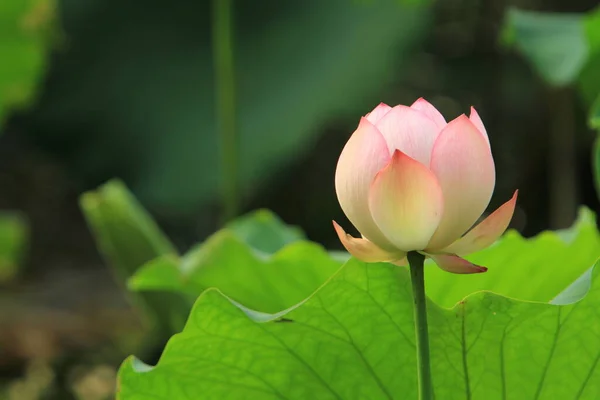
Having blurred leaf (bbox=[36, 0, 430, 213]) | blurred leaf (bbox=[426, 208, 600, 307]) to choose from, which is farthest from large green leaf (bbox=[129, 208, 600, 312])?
blurred leaf (bbox=[36, 0, 430, 213])

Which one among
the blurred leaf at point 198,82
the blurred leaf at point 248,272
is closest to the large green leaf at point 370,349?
the blurred leaf at point 248,272

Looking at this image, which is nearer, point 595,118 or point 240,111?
point 595,118

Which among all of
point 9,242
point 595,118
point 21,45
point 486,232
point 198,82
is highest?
point 486,232

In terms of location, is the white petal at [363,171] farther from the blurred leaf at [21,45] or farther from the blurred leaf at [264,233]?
the blurred leaf at [21,45]

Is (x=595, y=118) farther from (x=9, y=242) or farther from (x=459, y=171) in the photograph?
(x=9, y=242)

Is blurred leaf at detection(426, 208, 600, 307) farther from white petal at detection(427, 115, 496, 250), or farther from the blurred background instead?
the blurred background

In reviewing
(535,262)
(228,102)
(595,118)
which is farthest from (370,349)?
(228,102)

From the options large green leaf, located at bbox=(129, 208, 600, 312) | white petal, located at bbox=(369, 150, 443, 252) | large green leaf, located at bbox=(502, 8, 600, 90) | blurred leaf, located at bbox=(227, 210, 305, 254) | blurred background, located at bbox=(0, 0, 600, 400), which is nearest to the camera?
white petal, located at bbox=(369, 150, 443, 252)
